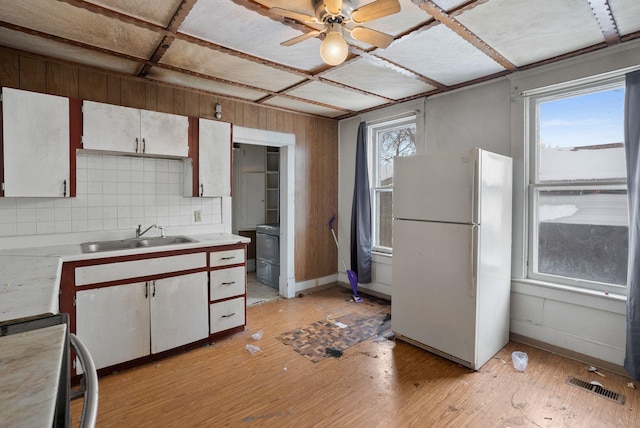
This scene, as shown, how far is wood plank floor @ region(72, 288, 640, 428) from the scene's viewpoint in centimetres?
201

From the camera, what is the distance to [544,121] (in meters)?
2.94

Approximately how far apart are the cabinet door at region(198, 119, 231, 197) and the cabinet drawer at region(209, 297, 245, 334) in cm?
107

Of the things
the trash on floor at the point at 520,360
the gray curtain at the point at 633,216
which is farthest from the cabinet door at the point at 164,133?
the gray curtain at the point at 633,216

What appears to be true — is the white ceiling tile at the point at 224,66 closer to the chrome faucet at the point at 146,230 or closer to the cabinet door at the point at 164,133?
the cabinet door at the point at 164,133

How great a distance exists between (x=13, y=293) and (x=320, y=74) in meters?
2.65

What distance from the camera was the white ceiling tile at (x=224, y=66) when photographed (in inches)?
99.3

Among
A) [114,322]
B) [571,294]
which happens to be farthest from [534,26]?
[114,322]

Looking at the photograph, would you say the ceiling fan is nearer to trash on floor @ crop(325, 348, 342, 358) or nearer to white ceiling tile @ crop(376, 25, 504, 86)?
white ceiling tile @ crop(376, 25, 504, 86)

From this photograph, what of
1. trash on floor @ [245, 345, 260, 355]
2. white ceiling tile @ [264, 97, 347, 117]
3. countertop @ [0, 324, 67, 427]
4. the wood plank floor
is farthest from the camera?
white ceiling tile @ [264, 97, 347, 117]

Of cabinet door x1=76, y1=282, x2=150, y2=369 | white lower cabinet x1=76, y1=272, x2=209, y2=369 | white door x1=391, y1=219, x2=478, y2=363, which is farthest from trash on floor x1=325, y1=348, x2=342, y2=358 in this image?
cabinet door x1=76, y1=282, x2=150, y2=369

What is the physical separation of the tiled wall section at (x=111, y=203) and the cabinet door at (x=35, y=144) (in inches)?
12.5

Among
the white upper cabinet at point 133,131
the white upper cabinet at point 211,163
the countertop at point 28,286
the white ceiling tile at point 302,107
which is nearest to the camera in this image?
the countertop at point 28,286

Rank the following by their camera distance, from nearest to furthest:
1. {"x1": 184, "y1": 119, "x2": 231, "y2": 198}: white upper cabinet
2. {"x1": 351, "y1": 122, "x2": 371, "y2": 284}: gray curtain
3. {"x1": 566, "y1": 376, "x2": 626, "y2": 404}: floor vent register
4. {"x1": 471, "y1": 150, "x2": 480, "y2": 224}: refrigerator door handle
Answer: {"x1": 566, "y1": 376, "x2": 626, "y2": 404}: floor vent register → {"x1": 471, "y1": 150, "x2": 480, "y2": 224}: refrigerator door handle → {"x1": 184, "y1": 119, "x2": 231, "y2": 198}: white upper cabinet → {"x1": 351, "y1": 122, "x2": 371, "y2": 284}: gray curtain

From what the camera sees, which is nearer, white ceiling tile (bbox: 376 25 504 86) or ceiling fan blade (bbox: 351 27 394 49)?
ceiling fan blade (bbox: 351 27 394 49)
